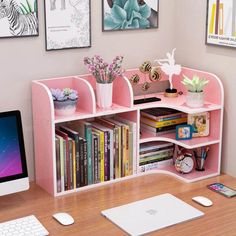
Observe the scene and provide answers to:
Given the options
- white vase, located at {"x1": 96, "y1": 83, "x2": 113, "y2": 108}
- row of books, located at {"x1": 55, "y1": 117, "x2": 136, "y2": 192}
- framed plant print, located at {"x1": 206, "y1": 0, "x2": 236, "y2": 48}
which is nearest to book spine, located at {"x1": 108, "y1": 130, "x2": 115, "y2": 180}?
row of books, located at {"x1": 55, "y1": 117, "x2": 136, "y2": 192}

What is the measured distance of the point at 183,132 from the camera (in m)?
2.40

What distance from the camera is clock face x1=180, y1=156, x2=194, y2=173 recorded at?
7.88ft

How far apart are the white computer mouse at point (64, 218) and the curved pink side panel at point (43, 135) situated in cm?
24

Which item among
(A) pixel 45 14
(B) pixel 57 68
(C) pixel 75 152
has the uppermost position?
(A) pixel 45 14

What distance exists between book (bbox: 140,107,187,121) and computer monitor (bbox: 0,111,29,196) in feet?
2.31

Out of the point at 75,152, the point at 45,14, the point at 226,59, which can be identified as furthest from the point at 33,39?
the point at 226,59

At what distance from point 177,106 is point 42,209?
80 cm

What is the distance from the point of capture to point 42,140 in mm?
2227

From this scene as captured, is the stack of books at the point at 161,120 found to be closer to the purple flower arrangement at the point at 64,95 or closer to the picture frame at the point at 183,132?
the picture frame at the point at 183,132

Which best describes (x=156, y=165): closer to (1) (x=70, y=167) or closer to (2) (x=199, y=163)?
(2) (x=199, y=163)

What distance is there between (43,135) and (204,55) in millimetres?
916

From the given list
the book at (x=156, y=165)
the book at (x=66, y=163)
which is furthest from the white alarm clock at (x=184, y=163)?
the book at (x=66, y=163)

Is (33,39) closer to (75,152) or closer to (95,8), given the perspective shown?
(95,8)

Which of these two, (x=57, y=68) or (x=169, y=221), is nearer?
(x=169, y=221)
